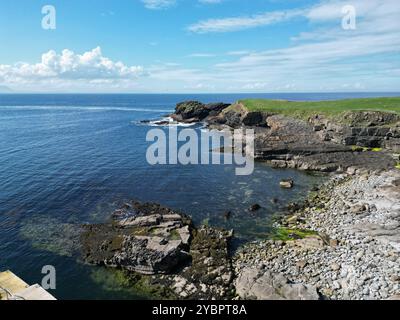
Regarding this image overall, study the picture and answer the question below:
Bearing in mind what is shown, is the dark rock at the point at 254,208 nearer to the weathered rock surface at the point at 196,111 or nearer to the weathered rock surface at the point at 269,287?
the weathered rock surface at the point at 269,287

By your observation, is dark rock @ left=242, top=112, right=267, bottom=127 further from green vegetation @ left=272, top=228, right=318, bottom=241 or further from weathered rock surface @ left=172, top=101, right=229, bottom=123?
green vegetation @ left=272, top=228, right=318, bottom=241

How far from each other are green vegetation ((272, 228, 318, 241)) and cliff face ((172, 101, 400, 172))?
23278 mm

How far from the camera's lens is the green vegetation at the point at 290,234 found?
101 ft

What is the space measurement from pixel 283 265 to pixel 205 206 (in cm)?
1497

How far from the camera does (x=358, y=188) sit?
138 feet

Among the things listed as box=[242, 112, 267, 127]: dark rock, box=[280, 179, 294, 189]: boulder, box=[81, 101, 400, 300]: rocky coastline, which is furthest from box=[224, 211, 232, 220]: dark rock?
box=[242, 112, 267, 127]: dark rock

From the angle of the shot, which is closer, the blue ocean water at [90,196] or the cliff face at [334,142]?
the blue ocean water at [90,196]

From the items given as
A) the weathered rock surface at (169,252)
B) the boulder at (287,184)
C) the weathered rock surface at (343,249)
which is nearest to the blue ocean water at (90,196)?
the boulder at (287,184)

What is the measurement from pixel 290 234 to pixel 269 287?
394 inches

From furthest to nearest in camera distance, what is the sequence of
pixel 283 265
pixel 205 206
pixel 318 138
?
pixel 318 138, pixel 205 206, pixel 283 265

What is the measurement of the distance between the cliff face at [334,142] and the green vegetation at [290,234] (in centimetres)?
2328
